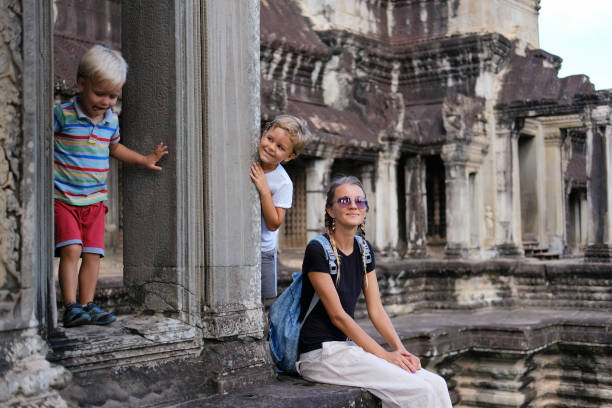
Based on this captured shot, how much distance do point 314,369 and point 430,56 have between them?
1256 centimetres

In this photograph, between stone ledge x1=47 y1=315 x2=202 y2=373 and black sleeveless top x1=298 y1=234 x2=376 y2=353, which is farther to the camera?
black sleeveless top x1=298 y1=234 x2=376 y2=353

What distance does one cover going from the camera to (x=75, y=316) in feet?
10.6

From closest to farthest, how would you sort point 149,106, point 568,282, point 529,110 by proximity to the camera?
1. point 149,106
2. point 568,282
3. point 529,110

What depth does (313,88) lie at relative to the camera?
45.9 feet

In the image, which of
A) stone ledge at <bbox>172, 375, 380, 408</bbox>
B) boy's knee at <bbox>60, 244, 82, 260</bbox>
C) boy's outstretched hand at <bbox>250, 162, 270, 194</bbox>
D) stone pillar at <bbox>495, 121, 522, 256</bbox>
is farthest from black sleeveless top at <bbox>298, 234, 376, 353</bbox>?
stone pillar at <bbox>495, 121, 522, 256</bbox>

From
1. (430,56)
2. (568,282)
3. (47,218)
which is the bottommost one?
(568,282)

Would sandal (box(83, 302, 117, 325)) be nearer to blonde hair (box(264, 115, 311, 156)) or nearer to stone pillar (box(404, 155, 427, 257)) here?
blonde hair (box(264, 115, 311, 156))

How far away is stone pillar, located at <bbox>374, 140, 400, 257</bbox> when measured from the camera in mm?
13727

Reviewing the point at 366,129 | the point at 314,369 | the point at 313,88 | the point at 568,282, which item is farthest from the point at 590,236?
the point at 314,369

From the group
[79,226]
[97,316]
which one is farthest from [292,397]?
[79,226]

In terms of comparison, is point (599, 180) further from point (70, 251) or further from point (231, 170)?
point (70, 251)

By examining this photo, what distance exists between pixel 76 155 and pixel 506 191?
43.1ft

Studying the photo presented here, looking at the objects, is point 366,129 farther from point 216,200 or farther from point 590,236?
point 216,200

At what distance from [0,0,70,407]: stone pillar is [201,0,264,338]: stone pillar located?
0.87 meters
